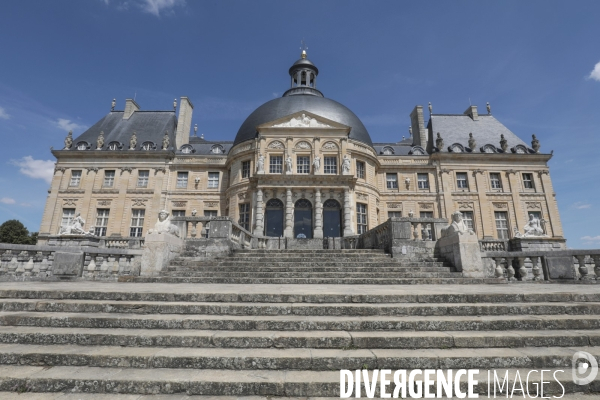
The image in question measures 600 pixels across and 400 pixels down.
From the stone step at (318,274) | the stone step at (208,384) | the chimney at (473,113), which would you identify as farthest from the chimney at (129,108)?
the chimney at (473,113)

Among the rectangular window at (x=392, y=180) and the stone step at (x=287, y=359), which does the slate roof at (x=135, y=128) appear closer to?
the rectangular window at (x=392, y=180)

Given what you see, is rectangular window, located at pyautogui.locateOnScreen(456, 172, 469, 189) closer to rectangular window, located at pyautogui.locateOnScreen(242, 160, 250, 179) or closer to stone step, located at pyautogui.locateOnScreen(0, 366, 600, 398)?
rectangular window, located at pyautogui.locateOnScreen(242, 160, 250, 179)

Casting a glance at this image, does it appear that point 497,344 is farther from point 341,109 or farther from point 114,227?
point 114,227

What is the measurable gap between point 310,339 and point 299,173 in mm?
20709

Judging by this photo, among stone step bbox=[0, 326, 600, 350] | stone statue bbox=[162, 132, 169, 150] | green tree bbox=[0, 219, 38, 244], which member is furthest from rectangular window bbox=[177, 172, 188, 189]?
stone step bbox=[0, 326, 600, 350]

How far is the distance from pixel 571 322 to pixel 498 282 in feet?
13.3

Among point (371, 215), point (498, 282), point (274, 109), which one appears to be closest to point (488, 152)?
point (371, 215)

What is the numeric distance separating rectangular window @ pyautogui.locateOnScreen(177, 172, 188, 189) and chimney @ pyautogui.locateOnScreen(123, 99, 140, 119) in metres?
10.2

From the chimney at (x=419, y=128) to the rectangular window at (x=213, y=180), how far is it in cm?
2058

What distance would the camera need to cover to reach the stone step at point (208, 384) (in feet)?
9.03

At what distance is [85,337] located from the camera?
11.7ft

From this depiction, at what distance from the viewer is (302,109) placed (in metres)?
26.5

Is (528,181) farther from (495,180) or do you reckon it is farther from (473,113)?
(473,113)

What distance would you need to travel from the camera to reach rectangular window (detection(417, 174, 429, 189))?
2781cm
